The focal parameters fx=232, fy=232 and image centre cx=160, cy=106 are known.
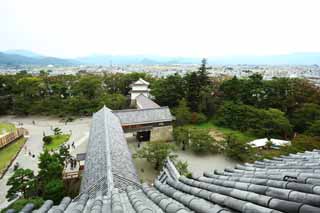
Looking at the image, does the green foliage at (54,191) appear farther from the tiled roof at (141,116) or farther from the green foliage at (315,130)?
the green foliage at (315,130)

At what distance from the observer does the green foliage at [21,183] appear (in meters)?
12.2

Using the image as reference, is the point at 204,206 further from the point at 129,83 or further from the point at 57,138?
the point at 129,83

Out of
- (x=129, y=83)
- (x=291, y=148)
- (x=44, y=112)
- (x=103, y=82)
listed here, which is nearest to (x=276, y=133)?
(x=291, y=148)

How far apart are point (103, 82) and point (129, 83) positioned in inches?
173

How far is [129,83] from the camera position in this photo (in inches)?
1580

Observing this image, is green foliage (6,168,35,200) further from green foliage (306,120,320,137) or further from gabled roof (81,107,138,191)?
green foliage (306,120,320,137)

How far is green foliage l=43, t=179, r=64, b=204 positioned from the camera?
39.9 feet

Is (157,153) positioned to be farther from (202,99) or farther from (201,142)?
(202,99)

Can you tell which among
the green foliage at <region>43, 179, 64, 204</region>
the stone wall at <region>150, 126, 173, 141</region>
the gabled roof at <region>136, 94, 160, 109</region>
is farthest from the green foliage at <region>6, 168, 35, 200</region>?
the gabled roof at <region>136, 94, 160, 109</region>

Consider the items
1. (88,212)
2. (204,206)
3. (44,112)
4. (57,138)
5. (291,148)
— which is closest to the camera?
(204,206)

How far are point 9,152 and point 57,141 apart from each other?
4.22 metres

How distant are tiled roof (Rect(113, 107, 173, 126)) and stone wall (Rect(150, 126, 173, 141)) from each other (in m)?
0.84

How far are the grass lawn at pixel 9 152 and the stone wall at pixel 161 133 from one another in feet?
41.1

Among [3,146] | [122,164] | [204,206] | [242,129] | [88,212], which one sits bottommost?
[3,146]
